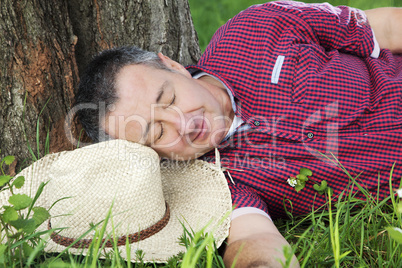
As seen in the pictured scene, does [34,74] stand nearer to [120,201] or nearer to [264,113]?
[120,201]

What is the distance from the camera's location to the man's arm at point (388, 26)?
8.68 feet

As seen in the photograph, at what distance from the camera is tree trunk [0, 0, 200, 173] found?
215cm

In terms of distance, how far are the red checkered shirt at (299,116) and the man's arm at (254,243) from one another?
12 cm

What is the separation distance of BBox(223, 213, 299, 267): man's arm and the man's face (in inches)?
17.6

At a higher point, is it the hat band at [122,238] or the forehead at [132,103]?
the forehead at [132,103]

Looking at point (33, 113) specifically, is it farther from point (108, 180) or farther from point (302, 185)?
point (302, 185)

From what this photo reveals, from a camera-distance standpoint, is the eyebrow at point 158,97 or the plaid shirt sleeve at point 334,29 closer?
the eyebrow at point 158,97

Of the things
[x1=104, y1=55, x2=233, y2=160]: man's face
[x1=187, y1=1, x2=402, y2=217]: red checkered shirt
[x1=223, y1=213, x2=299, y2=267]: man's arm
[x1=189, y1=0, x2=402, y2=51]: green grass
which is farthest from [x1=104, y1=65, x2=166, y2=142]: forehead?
[x1=189, y1=0, x2=402, y2=51]: green grass

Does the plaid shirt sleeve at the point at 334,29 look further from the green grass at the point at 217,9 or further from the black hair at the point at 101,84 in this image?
the green grass at the point at 217,9

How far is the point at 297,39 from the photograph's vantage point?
92.5 inches

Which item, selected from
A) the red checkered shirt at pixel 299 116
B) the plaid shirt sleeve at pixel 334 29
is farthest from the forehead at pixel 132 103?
the plaid shirt sleeve at pixel 334 29

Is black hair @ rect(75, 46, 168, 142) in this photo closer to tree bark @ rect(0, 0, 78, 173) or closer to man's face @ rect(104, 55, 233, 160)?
man's face @ rect(104, 55, 233, 160)

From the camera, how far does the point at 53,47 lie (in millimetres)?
2270

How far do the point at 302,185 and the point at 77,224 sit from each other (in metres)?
1.04
